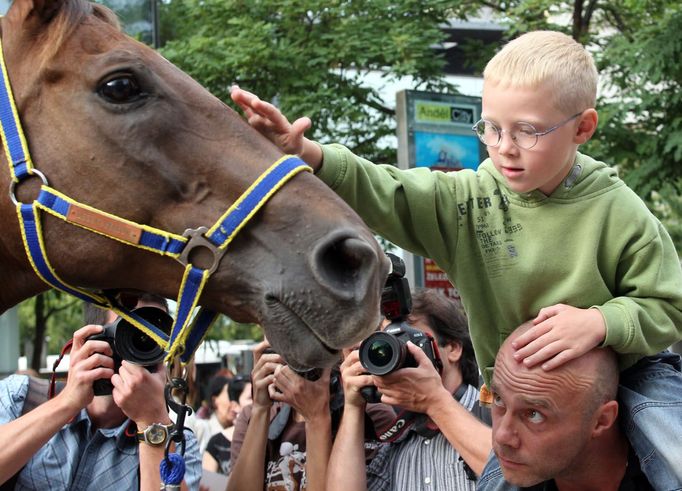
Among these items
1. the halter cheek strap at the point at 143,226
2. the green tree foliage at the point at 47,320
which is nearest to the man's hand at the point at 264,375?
the halter cheek strap at the point at 143,226

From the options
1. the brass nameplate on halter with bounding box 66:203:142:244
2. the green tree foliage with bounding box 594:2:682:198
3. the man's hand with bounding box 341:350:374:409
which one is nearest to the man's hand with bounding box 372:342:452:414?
the man's hand with bounding box 341:350:374:409

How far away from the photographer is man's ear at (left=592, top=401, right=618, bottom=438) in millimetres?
3086

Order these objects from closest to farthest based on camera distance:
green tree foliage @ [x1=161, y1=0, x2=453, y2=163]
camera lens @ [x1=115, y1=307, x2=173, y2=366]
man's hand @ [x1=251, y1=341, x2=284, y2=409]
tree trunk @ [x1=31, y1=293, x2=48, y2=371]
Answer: camera lens @ [x1=115, y1=307, x2=173, y2=366]
man's hand @ [x1=251, y1=341, x2=284, y2=409]
green tree foliage @ [x1=161, y1=0, x2=453, y2=163]
tree trunk @ [x1=31, y1=293, x2=48, y2=371]

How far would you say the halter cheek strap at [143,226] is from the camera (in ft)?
8.48

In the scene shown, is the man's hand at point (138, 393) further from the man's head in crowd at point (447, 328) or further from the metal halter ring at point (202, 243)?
the man's head in crowd at point (447, 328)

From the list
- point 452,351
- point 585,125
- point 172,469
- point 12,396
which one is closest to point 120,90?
point 172,469

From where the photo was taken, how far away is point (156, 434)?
3.60 m

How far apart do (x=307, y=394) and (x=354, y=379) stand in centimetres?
25

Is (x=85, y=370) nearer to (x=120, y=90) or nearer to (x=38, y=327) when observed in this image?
(x=120, y=90)

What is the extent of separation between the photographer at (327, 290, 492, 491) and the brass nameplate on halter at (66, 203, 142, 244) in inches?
55.0

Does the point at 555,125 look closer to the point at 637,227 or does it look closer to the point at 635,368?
the point at 637,227

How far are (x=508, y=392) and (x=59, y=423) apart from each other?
176 cm

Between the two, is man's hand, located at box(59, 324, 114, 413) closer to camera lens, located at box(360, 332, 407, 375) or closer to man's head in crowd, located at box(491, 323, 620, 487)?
camera lens, located at box(360, 332, 407, 375)

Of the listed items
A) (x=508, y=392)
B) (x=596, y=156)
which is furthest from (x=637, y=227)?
(x=596, y=156)
